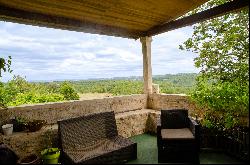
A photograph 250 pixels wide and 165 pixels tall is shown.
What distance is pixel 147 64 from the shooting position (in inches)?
332

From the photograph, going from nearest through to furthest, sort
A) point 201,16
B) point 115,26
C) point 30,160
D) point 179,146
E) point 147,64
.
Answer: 1. point 30,160
2. point 179,146
3. point 201,16
4. point 115,26
5. point 147,64

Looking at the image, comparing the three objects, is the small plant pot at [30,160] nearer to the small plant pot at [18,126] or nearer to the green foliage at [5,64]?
the small plant pot at [18,126]

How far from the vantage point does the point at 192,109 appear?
7004 millimetres

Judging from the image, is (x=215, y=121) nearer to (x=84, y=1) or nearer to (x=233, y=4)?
(x=233, y=4)

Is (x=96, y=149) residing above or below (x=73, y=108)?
below

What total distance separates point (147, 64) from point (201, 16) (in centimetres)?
289

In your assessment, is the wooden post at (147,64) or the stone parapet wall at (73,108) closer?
the stone parapet wall at (73,108)

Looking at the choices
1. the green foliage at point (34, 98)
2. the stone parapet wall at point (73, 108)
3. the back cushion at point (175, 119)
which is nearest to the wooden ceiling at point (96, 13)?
the stone parapet wall at point (73, 108)

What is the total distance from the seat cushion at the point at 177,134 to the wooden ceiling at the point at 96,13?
10.4 feet

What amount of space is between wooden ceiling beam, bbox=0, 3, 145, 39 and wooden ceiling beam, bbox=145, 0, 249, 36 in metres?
0.86

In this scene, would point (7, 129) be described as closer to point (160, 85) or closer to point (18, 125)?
point (18, 125)

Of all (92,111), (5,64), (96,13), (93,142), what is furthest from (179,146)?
(5,64)

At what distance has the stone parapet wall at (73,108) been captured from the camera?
231 inches

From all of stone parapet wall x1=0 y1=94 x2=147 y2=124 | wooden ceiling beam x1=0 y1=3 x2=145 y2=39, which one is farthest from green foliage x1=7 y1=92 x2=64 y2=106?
wooden ceiling beam x1=0 y1=3 x2=145 y2=39
